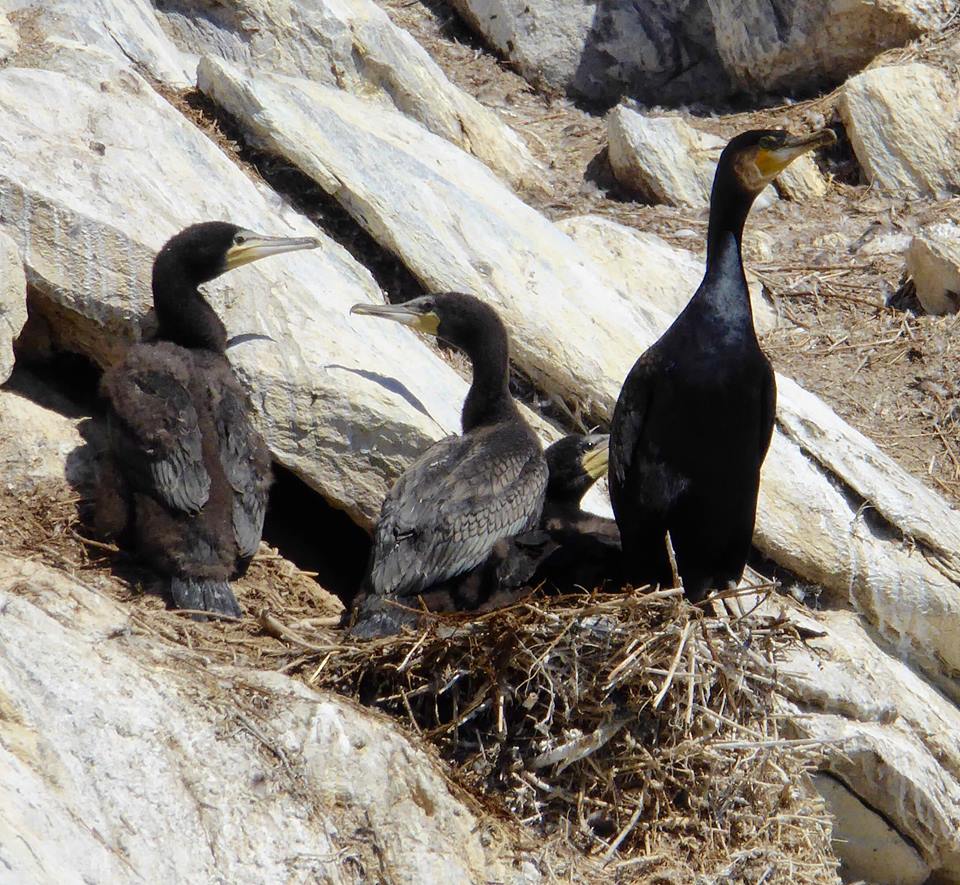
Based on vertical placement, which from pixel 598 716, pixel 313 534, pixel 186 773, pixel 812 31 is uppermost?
pixel 812 31

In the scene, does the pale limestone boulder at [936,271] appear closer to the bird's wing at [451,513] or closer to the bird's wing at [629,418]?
the bird's wing at [629,418]

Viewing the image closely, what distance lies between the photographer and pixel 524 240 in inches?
305

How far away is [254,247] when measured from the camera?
21.2ft

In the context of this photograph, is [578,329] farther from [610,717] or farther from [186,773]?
[186,773]

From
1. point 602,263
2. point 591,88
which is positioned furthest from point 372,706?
point 591,88

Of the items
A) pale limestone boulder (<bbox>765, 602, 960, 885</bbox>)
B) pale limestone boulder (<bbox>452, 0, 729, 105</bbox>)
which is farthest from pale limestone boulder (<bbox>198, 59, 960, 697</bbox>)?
pale limestone boulder (<bbox>452, 0, 729, 105</bbox>)

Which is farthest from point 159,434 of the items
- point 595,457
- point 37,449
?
point 595,457

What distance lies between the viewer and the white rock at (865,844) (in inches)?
261

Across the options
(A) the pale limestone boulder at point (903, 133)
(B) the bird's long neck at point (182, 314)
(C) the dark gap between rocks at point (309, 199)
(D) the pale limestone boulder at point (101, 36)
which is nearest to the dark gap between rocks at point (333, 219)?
(C) the dark gap between rocks at point (309, 199)

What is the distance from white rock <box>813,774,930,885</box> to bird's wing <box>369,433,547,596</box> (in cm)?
190

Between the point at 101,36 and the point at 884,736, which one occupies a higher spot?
the point at 101,36

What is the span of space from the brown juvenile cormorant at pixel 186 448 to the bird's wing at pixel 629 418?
4.75 feet

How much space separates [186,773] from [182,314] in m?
2.41

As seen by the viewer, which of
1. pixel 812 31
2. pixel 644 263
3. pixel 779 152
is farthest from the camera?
pixel 812 31
